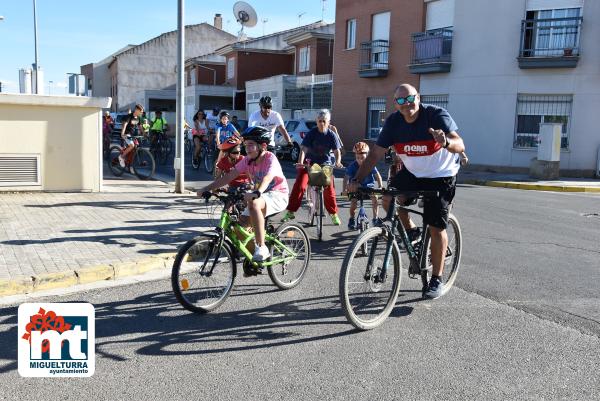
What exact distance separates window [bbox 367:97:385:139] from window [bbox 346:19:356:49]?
325cm

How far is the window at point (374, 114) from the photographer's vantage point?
27.1 m

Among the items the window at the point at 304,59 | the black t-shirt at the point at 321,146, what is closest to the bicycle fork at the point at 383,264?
the black t-shirt at the point at 321,146

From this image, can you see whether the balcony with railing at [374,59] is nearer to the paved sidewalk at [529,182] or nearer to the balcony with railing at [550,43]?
the balcony with railing at [550,43]

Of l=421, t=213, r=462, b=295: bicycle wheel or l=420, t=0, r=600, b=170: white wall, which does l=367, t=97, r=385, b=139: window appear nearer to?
l=420, t=0, r=600, b=170: white wall

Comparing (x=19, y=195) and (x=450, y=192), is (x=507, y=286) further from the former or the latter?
(x=19, y=195)

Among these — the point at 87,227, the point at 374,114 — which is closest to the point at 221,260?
the point at 87,227

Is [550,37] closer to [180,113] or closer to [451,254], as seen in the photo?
[180,113]

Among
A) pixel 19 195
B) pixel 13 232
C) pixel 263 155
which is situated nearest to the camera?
pixel 263 155

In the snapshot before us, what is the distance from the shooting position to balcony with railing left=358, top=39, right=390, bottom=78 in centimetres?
2655

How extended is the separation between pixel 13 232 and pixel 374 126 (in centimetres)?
2160

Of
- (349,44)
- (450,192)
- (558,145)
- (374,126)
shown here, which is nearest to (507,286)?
(450,192)

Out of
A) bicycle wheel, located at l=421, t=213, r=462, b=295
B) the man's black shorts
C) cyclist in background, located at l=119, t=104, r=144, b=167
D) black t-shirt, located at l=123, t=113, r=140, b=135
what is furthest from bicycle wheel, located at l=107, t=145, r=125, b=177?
the man's black shorts

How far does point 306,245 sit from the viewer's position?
6.23m

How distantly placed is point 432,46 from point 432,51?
7.8 inches
